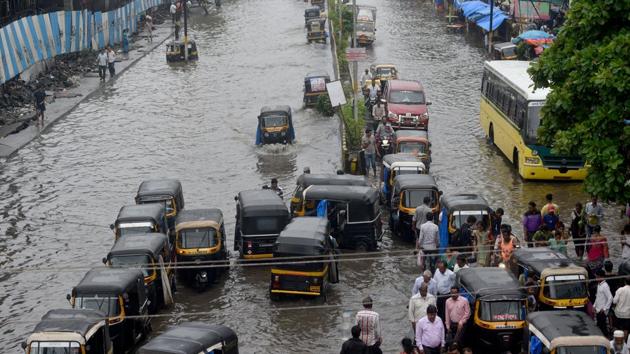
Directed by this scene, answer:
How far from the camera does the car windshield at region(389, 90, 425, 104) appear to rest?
4181 cm

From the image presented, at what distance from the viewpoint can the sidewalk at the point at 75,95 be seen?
42.7 metres

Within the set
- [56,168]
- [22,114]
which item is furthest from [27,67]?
[56,168]

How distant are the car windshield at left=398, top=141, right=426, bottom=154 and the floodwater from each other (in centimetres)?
126

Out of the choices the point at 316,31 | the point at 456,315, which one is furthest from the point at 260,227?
the point at 316,31

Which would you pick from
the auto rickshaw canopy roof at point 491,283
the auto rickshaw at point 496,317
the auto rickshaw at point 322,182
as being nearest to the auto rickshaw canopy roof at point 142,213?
the auto rickshaw at point 322,182

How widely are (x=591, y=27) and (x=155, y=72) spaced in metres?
40.8

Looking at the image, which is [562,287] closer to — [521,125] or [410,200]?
[410,200]

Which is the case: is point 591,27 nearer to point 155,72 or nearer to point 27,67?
point 27,67

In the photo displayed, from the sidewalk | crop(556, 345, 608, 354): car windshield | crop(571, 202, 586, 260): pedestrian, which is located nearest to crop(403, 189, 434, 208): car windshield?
crop(571, 202, 586, 260): pedestrian

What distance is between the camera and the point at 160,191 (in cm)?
3006

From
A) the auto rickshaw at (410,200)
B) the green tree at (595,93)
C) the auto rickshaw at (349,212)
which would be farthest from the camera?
the auto rickshaw at (410,200)

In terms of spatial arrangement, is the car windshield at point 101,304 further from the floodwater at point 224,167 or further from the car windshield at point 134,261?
the car windshield at point 134,261

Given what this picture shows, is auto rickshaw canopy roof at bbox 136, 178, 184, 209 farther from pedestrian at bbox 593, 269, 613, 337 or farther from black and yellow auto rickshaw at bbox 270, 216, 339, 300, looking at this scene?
pedestrian at bbox 593, 269, 613, 337

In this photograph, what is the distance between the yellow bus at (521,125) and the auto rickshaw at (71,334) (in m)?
16.2
